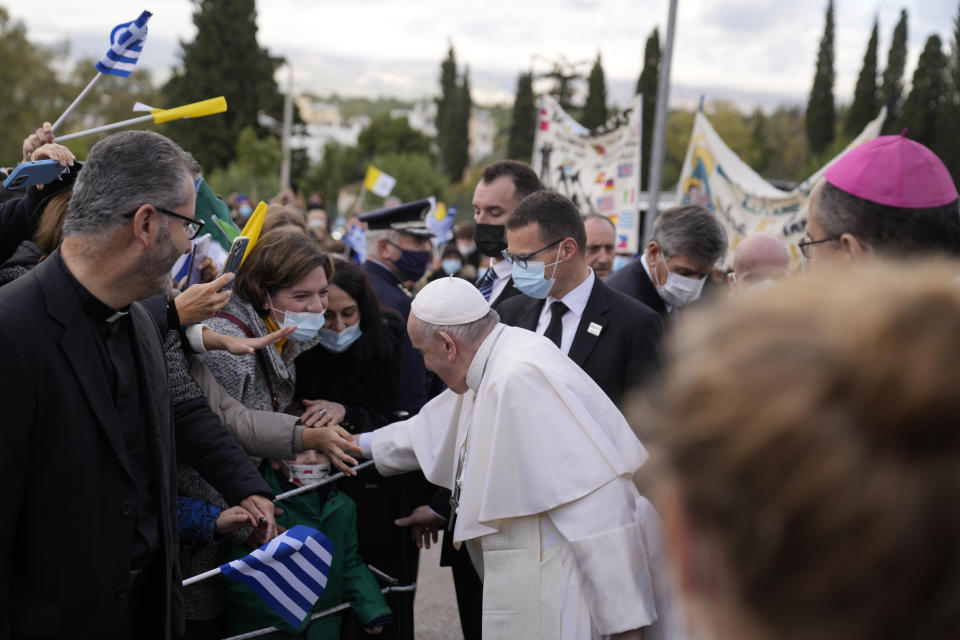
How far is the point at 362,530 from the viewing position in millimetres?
4285

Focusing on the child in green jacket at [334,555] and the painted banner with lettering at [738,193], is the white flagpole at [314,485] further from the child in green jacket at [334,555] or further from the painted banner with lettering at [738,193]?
the painted banner with lettering at [738,193]

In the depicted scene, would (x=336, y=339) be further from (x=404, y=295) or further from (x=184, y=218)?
(x=184, y=218)

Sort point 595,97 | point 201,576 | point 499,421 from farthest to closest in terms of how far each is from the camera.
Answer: point 595,97 < point 201,576 < point 499,421

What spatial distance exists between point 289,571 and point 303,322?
3.77ft

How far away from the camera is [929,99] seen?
52.7 metres

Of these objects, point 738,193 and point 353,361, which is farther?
point 738,193

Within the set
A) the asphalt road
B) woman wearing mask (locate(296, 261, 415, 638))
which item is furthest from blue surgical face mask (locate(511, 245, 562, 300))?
Result: the asphalt road

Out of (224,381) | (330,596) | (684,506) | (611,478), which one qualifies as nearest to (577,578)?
(611,478)

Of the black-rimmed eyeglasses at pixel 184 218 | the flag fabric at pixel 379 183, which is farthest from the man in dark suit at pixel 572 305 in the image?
the flag fabric at pixel 379 183

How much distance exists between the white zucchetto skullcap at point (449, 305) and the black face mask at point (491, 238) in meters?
2.24

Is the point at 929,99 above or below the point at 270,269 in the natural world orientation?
below

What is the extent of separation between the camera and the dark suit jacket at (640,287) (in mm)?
5375

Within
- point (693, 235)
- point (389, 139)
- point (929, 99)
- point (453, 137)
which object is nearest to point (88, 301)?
point (693, 235)

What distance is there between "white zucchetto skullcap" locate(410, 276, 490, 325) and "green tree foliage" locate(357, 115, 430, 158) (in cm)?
8079
